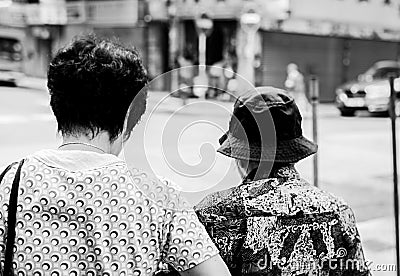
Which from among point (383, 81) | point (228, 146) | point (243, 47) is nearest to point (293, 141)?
point (228, 146)

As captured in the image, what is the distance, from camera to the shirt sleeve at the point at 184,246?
1.59 metres

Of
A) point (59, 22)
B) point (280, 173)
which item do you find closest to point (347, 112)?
point (59, 22)

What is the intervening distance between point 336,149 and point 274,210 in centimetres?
1082

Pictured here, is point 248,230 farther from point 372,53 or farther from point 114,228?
point 372,53

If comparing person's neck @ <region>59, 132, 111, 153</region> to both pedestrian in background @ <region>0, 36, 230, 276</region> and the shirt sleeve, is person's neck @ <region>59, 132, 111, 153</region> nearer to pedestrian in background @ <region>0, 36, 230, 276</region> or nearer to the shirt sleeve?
pedestrian in background @ <region>0, 36, 230, 276</region>

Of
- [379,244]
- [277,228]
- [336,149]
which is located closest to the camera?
[277,228]

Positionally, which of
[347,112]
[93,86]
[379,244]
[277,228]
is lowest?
[347,112]

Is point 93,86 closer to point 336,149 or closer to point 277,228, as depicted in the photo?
point 277,228

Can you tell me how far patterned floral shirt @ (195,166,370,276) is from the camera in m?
2.00

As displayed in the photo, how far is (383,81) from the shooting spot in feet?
65.6

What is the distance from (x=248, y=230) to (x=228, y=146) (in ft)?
0.93

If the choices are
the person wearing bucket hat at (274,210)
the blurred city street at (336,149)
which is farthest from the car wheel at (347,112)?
the person wearing bucket hat at (274,210)

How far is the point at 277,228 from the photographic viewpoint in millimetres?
2000

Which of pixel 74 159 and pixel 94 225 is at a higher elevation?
pixel 74 159
